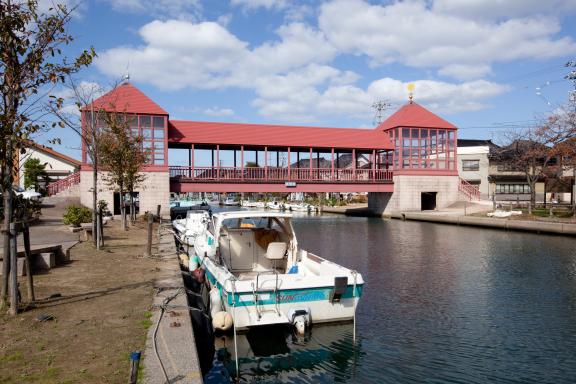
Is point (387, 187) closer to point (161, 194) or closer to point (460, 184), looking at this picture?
point (460, 184)

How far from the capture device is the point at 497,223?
3081 cm

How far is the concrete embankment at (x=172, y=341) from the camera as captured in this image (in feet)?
17.9

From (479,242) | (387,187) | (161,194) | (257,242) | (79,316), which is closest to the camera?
(79,316)

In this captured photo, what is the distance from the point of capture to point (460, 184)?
4538 cm

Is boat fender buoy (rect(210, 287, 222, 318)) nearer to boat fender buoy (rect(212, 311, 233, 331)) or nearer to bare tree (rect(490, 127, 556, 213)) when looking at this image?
boat fender buoy (rect(212, 311, 233, 331))

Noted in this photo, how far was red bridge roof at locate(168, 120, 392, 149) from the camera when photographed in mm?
38406

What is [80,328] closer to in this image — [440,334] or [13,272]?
[13,272]

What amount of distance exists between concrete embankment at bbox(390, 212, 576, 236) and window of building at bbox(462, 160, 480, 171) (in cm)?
2346

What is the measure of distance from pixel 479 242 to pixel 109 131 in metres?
20.3

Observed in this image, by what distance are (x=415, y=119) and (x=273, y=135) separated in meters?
14.1

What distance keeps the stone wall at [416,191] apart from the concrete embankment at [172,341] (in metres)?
35.0

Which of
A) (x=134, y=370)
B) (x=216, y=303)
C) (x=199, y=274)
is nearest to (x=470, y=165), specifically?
(x=199, y=274)

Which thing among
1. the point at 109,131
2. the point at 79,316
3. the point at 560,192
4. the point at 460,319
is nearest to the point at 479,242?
the point at 460,319

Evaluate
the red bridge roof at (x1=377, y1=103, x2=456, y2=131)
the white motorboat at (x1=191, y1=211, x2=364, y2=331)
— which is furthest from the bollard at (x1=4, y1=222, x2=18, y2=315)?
the red bridge roof at (x1=377, y1=103, x2=456, y2=131)
